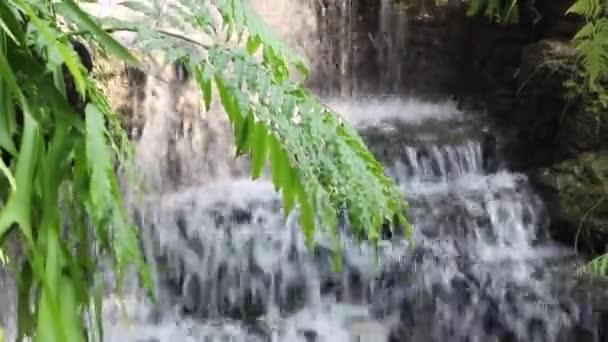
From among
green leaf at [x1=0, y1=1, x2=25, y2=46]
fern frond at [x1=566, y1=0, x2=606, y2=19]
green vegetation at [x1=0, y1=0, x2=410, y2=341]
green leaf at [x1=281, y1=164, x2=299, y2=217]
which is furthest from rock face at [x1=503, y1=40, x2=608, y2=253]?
green leaf at [x1=0, y1=1, x2=25, y2=46]

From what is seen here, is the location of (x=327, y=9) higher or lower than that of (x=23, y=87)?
higher

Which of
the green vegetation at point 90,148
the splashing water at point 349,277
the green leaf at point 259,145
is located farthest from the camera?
the splashing water at point 349,277

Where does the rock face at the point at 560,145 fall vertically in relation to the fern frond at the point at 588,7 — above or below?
below

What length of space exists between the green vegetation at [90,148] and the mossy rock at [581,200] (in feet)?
7.20

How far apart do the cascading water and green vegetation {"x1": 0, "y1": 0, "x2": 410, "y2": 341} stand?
1.55 metres

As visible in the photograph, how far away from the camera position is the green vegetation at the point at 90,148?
707 mm

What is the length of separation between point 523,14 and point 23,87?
12.4 ft

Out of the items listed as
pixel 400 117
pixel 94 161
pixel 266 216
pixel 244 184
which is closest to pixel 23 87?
pixel 94 161

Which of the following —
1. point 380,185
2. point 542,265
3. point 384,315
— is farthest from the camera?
point 542,265

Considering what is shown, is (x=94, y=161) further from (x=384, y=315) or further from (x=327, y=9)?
(x=327, y=9)

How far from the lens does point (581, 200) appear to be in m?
3.12

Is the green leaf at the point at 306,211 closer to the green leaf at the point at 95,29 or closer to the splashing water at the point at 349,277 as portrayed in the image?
the green leaf at the point at 95,29

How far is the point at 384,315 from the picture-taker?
2721 mm

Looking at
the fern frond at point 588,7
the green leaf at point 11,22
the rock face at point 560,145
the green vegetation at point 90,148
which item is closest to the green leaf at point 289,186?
the green vegetation at point 90,148
